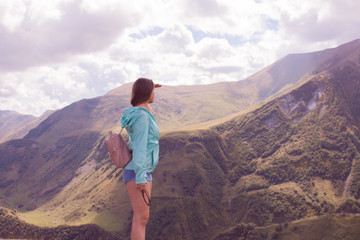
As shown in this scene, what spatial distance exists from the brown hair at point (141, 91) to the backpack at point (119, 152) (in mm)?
935

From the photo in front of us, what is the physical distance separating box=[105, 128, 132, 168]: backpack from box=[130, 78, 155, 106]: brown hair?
3.07 ft

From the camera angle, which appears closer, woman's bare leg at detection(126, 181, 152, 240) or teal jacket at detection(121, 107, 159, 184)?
teal jacket at detection(121, 107, 159, 184)

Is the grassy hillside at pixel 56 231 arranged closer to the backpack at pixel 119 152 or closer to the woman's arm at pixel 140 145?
the backpack at pixel 119 152

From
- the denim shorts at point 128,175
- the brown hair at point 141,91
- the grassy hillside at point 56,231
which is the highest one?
the brown hair at point 141,91

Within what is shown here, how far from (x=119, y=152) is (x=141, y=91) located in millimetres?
1407

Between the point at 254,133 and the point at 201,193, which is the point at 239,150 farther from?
the point at 201,193

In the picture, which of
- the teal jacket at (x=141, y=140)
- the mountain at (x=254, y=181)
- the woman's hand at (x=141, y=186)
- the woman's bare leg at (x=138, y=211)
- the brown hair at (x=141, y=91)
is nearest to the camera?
the woman's hand at (x=141, y=186)

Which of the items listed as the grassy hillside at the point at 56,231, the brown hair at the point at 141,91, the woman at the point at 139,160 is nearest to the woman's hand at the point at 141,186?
the woman at the point at 139,160

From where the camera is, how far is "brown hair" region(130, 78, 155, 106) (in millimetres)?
5934

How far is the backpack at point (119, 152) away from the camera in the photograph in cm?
546

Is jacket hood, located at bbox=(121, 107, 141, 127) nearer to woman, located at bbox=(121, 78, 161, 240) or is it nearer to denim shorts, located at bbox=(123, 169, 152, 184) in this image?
woman, located at bbox=(121, 78, 161, 240)

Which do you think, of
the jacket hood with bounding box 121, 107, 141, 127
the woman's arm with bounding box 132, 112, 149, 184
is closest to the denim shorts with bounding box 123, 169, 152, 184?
the woman's arm with bounding box 132, 112, 149, 184

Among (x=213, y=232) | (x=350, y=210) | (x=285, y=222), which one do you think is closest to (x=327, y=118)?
(x=350, y=210)

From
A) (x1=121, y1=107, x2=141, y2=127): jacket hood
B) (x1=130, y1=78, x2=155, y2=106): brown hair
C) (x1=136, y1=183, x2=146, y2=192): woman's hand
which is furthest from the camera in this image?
(x1=130, y1=78, x2=155, y2=106): brown hair
